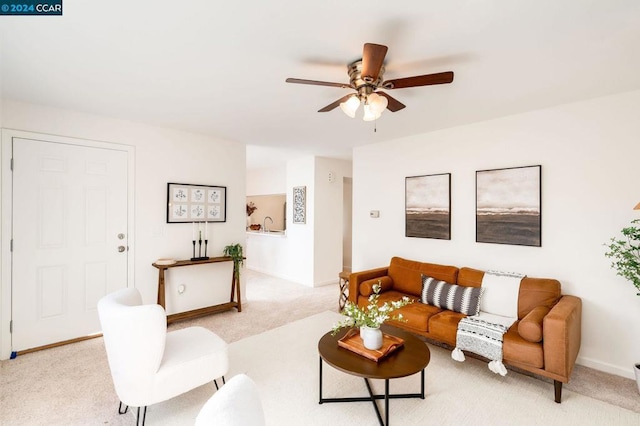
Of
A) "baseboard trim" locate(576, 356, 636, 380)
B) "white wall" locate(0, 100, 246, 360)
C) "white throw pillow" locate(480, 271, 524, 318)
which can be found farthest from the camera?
"white wall" locate(0, 100, 246, 360)

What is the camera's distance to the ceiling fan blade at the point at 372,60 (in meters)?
1.63

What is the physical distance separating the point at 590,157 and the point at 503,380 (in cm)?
217

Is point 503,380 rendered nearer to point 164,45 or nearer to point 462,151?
point 462,151

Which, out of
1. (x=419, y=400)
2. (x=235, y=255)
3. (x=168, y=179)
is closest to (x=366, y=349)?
(x=419, y=400)

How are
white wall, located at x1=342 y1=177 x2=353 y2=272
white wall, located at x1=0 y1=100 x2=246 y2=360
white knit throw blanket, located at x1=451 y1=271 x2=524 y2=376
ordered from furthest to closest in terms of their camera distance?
1. white wall, located at x1=342 y1=177 x2=353 y2=272
2. white wall, located at x1=0 y1=100 x2=246 y2=360
3. white knit throw blanket, located at x1=451 y1=271 x2=524 y2=376

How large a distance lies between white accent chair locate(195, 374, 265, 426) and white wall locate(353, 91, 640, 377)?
3244 mm

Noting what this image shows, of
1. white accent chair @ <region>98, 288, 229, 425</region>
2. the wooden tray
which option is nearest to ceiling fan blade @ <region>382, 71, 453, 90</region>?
the wooden tray

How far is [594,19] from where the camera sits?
164cm

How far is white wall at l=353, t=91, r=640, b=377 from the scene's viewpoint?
2.63 m

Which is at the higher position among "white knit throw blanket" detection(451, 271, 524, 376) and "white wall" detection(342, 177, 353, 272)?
"white wall" detection(342, 177, 353, 272)

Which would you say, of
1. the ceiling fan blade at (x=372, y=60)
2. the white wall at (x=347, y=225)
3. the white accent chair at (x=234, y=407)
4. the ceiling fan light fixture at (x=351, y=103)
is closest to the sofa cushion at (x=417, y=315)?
the ceiling fan light fixture at (x=351, y=103)

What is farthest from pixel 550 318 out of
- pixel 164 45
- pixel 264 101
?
pixel 164 45

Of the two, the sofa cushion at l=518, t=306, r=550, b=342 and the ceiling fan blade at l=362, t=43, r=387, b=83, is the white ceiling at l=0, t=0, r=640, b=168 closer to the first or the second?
the ceiling fan blade at l=362, t=43, r=387, b=83

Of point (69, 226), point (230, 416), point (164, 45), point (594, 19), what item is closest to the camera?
point (230, 416)
